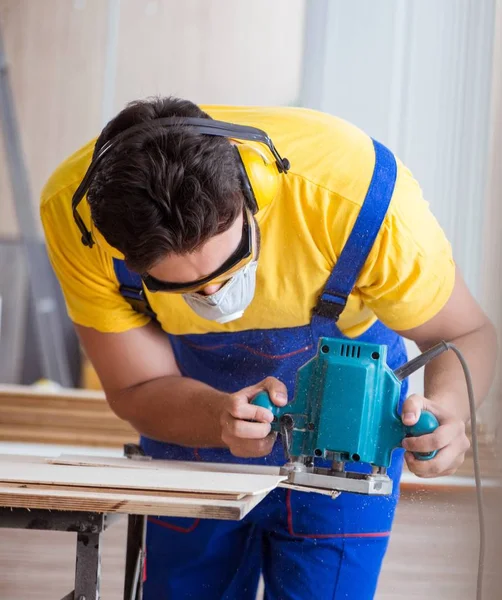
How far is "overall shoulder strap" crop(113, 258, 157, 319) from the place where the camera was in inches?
54.1

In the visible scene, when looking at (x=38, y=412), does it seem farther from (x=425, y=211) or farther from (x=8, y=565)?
(x=425, y=211)

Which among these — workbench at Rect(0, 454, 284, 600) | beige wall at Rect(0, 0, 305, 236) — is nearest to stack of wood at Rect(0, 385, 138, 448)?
beige wall at Rect(0, 0, 305, 236)

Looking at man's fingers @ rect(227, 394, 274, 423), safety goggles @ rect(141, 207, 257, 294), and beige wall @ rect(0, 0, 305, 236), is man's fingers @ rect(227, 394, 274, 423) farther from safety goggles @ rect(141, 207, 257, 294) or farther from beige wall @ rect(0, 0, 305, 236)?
beige wall @ rect(0, 0, 305, 236)

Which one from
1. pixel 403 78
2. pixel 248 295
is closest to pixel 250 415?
pixel 248 295

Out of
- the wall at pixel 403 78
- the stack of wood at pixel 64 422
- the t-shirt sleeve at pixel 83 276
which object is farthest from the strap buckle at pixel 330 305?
the stack of wood at pixel 64 422

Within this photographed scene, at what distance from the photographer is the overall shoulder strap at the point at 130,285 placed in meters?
1.37

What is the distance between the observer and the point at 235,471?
1.26 metres

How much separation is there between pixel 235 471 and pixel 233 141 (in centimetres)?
48

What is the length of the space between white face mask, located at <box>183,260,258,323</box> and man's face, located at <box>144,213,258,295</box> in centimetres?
5

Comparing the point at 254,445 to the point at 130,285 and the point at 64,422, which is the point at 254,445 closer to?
the point at 130,285

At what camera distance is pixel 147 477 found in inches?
42.9

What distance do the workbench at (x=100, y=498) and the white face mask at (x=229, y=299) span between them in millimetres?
242

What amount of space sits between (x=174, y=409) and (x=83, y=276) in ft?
0.89

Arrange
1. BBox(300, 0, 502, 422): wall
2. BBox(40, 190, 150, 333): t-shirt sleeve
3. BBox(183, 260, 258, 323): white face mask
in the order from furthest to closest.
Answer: BBox(300, 0, 502, 422): wall < BBox(40, 190, 150, 333): t-shirt sleeve < BBox(183, 260, 258, 323): white face mask
